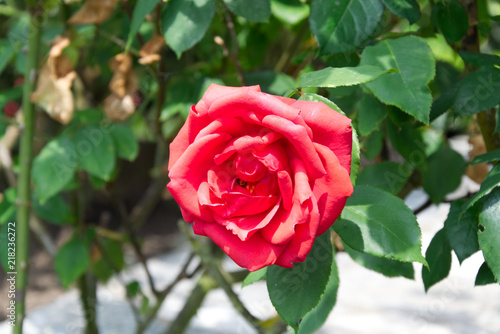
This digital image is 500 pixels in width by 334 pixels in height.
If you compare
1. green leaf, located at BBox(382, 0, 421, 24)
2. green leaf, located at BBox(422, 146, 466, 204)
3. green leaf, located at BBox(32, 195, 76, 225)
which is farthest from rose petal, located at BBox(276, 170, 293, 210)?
green leaf, located at BBox(32, 195, 76, 225)

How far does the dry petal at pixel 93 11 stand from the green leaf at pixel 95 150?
7.6 inches

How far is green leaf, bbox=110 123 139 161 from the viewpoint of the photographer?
3.14ft

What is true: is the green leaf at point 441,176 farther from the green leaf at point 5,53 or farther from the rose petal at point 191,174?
the green leaf at point 5,53

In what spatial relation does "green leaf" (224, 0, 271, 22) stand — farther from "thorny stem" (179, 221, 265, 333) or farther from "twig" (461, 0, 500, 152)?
"thorny stem" (179, 221, 265, 333)

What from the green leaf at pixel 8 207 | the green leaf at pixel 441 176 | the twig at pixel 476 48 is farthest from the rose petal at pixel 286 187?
the green leaf at pixel 8 207

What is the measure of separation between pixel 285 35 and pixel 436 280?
0.88 meters

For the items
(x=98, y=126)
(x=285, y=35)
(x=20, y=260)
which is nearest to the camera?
(x=20, y=260)

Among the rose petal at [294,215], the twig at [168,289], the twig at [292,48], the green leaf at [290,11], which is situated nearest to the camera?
the rose petal at [294,215]

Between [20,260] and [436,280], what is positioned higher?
[436,280]

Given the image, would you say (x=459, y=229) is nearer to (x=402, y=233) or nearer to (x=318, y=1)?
(x=402, y=233)

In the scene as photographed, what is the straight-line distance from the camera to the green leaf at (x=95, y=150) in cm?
90

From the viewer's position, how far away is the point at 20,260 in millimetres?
838

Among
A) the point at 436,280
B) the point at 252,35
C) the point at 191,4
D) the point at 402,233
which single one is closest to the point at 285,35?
the point at 252,35

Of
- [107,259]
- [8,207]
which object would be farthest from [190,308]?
[8,207]
